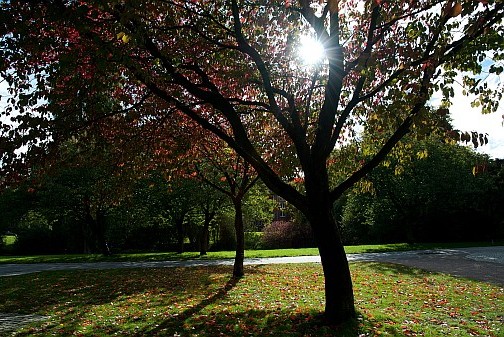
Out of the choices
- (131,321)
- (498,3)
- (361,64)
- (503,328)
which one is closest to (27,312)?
(131,321)

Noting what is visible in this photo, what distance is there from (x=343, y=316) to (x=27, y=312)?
26.8 feet

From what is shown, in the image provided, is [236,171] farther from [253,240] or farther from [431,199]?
[253,240]

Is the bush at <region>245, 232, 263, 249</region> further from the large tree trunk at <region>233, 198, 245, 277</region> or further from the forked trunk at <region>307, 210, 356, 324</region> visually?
the forked trunk at <region>307, 210, 356, 324</region>

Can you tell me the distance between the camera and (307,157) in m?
8.59

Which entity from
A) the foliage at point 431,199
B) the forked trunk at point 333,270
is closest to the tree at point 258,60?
the forked trunk at point 333,270

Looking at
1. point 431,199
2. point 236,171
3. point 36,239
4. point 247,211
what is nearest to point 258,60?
point 236,171

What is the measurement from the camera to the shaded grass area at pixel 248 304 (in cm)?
791

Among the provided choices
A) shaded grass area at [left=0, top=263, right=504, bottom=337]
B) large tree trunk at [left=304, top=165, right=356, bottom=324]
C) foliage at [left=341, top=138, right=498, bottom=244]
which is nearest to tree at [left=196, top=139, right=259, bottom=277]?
shaded grass area at [left=0, top=263, right=504, bottom=337]

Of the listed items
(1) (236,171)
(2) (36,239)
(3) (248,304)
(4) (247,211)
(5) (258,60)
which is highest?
(5) (258,60)

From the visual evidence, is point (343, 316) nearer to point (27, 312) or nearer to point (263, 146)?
point (263, 146)

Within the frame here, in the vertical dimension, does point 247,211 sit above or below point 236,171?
below

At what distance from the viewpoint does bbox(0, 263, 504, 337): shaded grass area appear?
26.0ft

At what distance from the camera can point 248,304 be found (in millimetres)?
10547

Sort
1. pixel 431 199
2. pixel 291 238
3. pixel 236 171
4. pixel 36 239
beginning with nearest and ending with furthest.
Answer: pixel 236 171 < pixel 431 199 < pixel 36 239 < pixel 291 238
